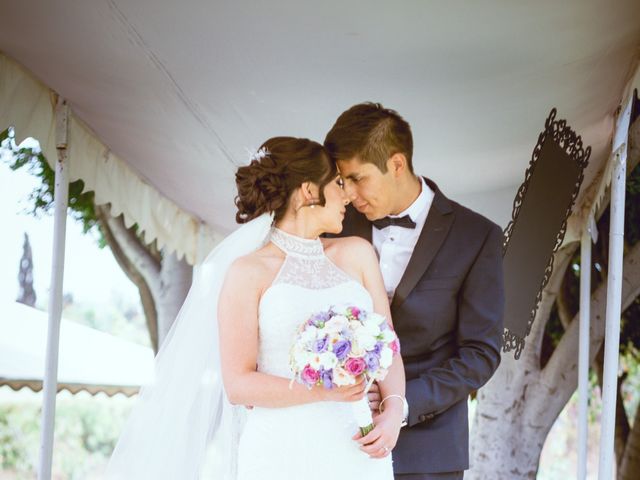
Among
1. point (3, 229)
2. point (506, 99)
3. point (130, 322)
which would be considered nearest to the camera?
point (506, 99)

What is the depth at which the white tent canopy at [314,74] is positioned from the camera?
3344 mm

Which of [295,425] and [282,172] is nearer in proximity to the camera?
[295,425]

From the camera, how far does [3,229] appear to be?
17719mm

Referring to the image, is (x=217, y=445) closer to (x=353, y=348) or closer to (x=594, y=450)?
(x=353, y=348)

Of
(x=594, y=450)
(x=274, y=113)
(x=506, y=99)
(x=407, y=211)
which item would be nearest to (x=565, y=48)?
(x=506, y=99)

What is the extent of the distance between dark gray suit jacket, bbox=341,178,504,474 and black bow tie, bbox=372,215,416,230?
0.30 ft

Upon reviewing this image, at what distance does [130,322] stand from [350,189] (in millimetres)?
28583

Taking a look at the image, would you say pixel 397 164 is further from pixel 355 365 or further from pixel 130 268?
pixel 130 268

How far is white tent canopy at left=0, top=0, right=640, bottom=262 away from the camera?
3.34 m

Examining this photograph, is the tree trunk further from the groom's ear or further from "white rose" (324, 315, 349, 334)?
"white rose" (324, 315, 349, 334)

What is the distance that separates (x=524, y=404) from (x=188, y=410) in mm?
4754

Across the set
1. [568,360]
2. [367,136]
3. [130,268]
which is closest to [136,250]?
[130,268]

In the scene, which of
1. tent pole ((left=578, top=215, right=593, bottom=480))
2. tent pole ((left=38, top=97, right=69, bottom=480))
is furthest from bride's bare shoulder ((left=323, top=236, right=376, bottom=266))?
tent pole ((left=578, top=215, right=593, bottom=480))

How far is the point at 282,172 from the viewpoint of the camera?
2.96m
